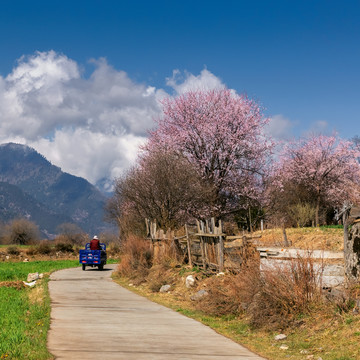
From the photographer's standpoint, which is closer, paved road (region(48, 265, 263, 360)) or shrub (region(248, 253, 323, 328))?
paved road (region(48, 265, 263, 360))

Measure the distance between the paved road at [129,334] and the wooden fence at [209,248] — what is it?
3026mm

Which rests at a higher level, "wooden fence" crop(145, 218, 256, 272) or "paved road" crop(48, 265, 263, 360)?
"wooden fence" crop(145, 218, 256, 272)

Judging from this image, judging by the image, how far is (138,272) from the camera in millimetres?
24203

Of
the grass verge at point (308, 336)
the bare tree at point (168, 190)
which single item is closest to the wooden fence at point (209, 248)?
the grass verge at point (308, 336)

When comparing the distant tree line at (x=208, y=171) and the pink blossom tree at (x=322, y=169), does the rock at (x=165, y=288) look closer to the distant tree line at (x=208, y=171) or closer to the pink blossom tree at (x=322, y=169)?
the distant tree line at (x=208, y=171)

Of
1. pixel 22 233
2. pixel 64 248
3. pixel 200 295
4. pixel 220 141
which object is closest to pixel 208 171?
pixel 220 141

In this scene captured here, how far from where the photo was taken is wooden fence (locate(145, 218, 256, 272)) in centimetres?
1692

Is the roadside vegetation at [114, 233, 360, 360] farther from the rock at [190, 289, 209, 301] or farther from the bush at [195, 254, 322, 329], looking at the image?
the rock at [190, 289, 209, 301]

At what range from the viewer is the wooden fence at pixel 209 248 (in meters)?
16.9

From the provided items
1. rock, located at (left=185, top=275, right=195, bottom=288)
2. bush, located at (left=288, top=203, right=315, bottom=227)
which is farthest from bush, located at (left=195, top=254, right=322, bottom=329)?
bush, located at (left=288, top=203, right=315, bottom=227)

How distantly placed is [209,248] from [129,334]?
9095 millimetres

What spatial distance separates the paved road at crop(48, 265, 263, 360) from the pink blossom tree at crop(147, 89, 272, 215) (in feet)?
66.7

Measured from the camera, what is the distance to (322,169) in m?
45.5

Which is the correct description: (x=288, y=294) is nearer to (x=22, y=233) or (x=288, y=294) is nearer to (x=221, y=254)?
(x=221, y=254)
